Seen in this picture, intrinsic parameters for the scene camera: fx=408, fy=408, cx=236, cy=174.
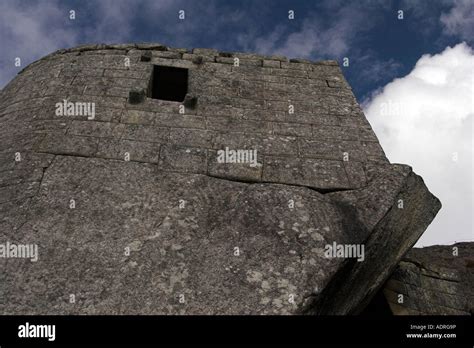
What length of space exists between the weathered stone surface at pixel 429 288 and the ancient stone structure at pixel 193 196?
1100 millimetres

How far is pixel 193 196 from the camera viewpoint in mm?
2797

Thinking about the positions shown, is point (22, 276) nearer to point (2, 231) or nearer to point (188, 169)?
point (2, 231)

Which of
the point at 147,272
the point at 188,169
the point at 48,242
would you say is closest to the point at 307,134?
the point at 188,169

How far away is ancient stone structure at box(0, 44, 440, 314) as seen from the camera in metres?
2.28

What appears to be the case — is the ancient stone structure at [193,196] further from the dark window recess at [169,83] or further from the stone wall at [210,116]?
the dark window recess at [169,83]

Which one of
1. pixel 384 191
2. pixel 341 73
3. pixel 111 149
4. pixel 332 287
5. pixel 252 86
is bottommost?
pixel 332 287

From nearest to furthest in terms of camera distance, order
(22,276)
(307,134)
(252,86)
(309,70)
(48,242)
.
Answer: (22,276), (48,242), (307,134), (252,86), (309,70)

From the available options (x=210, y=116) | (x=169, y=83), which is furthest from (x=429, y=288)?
(x=169, y=83)

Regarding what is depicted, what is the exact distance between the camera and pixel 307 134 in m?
3.51

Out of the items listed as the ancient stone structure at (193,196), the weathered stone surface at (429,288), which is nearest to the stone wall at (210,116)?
the ancient stone structure at (193,196)

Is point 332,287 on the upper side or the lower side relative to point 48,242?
lower

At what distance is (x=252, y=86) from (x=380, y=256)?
6.67ft

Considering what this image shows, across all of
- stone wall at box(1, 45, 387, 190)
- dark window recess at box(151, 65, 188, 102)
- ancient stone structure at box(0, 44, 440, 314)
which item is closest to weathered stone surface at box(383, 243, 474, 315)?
ancient stone structure at box(0, 44, 440, 314)

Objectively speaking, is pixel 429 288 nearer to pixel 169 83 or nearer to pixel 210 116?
pixel 210 116
